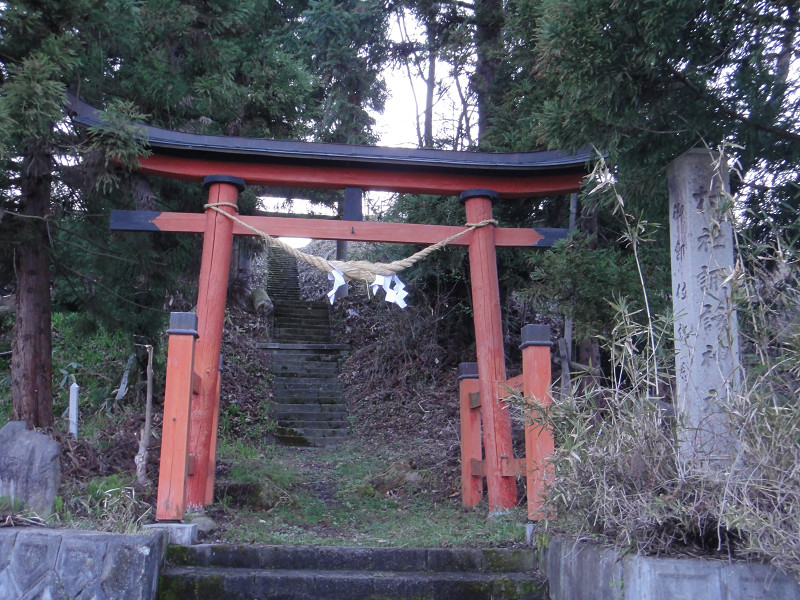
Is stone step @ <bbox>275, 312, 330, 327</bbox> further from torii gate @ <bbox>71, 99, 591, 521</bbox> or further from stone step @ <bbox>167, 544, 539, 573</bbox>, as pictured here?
stone step @ <bbox>167, 544, 539, 573</bbox>

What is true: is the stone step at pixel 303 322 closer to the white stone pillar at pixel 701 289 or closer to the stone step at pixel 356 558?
the stone step at pixel 356 558

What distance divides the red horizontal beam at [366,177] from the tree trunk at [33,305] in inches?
39.2

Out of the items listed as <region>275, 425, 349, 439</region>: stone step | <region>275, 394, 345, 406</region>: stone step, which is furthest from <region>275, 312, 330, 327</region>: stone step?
<region>275, 425, 349, 439</region>: stone step

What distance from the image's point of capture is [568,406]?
11.8ft

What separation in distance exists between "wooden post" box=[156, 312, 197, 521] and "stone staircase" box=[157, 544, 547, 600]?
450 millimetres

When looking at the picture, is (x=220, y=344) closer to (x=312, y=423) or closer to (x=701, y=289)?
(x=701, y=289)

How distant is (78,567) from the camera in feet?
13.5

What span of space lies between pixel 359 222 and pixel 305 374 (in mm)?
7202

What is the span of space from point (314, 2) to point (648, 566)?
10.1 m

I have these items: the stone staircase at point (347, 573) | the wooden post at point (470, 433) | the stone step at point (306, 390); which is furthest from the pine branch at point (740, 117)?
the stone step at point (306, 390)

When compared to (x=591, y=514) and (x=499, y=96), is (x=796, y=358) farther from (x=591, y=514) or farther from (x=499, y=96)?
(x=499, y=96)

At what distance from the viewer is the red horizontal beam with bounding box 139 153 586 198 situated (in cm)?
666

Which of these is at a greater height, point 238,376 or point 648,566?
point 238,376

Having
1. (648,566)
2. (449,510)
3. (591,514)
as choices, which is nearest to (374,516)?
(449,510)
